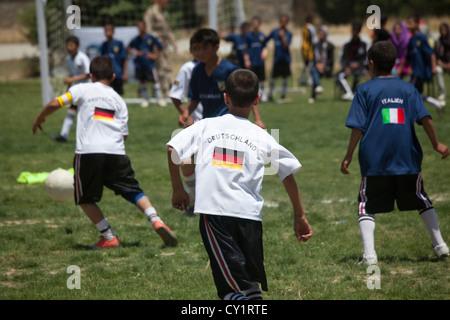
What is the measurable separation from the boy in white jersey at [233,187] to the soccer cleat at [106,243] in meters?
2.54

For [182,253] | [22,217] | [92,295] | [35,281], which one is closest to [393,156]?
[182,253]

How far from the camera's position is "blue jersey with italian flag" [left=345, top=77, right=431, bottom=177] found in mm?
5191

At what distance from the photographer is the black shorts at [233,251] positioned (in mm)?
3719

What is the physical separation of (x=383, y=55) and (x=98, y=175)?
281 cm

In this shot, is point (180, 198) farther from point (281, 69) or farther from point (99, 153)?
point (281, 69)

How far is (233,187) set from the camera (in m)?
3.76

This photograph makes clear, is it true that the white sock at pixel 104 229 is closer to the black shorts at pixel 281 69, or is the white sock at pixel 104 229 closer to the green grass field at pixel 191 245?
the green grass field at pixel 191 245

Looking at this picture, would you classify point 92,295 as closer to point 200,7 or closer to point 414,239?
point 414,239

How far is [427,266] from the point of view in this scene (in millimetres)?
5277

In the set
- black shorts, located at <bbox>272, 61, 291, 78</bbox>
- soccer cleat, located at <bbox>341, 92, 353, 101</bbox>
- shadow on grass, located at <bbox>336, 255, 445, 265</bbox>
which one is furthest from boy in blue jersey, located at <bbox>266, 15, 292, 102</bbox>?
shadow on grass, located at <bbox>336, 255, 445, 265</bbox>

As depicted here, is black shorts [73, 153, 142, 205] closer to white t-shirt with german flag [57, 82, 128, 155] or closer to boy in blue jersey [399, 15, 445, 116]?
white t-shirt with german flag [57, 82, 128, 155]

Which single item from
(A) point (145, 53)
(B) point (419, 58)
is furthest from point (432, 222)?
(A) point (145, 53)

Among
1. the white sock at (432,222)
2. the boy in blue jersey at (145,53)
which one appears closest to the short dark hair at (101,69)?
the white sock at (432,222)

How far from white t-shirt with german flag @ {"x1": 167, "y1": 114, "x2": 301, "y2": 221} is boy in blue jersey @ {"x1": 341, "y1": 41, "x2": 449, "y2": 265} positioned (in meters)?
1.58
